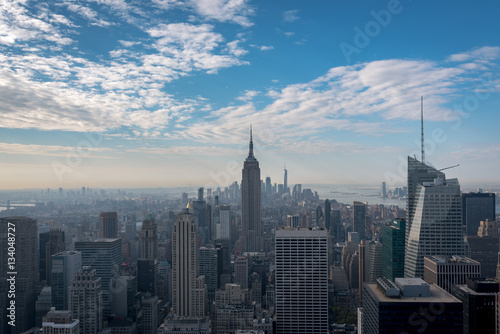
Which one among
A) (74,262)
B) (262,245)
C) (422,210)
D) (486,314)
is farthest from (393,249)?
(262,245)

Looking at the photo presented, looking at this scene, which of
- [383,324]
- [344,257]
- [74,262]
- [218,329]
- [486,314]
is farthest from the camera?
[344,257]

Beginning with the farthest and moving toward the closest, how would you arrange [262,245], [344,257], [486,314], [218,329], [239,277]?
[262,245] → [344,257] → [239,277] → [218,329] → [486,314]

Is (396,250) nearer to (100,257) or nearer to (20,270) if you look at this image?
(100,257)

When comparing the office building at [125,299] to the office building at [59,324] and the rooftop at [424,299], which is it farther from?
the rooftop at [424,299]

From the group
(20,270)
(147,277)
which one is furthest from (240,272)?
(20,270)

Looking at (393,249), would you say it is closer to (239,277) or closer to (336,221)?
(239,277)

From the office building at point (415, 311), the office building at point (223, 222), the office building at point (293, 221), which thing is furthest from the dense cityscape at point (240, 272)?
the office building at point (223, 222)
